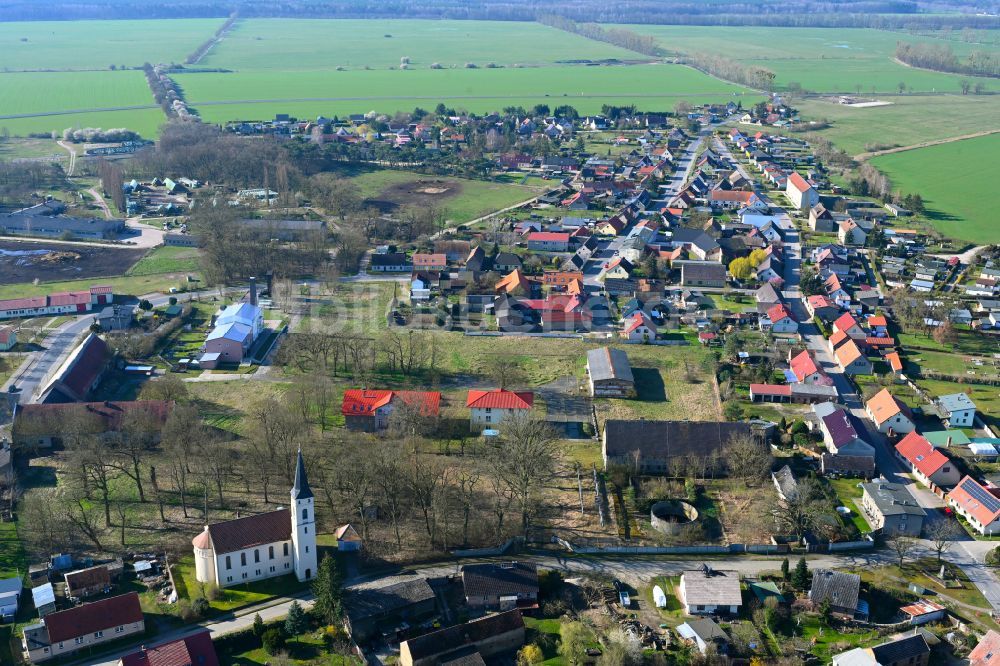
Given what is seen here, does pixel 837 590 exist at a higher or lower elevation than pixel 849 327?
lower

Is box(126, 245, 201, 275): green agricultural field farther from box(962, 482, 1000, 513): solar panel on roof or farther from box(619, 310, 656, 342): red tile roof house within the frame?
box(962, 482, 1000, 513): solar panel on roof

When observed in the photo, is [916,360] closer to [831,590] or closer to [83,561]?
[831,590]

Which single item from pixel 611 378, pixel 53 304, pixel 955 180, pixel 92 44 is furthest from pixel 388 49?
pixel 611 378

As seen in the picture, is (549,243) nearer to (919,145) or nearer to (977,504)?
(977,504)

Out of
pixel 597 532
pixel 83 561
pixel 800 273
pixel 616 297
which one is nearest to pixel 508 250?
pixel 616 297

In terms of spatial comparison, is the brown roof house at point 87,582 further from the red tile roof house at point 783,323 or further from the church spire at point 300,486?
the red tile roof house at point 783,323

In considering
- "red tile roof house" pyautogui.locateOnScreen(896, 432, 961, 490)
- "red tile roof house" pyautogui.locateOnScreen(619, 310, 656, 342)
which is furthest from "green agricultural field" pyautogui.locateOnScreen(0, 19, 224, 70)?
"red tile roof house" pyautogui.locateOnScreen(896, 432, 961, 490)
